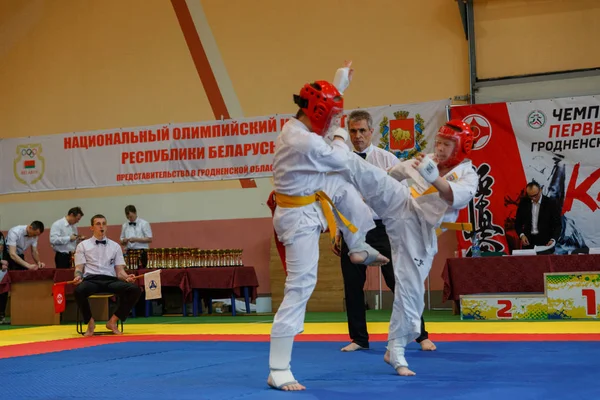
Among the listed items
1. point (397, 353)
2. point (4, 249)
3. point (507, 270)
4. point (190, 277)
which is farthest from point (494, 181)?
point (4, 249)

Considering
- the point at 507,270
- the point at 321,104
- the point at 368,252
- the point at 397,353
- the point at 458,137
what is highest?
the point at 321,104

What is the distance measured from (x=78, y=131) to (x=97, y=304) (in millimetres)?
3898

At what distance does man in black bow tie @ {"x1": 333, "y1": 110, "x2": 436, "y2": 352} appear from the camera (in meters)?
5.47

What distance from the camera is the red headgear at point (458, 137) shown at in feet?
14.1

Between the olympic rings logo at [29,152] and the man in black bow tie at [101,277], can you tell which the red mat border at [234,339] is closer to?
the man in black bow tie at [101,277]

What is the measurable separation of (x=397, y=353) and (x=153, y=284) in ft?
15.5

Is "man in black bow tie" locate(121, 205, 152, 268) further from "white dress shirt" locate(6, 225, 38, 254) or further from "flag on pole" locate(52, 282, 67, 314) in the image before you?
"flag on pole" locate(52, 282, 67, 314)

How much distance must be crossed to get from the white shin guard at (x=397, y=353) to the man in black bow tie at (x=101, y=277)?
432cm

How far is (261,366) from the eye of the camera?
469 cm

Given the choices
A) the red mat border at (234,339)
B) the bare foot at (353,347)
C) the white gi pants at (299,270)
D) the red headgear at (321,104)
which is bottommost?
the red mat border at (234,339)

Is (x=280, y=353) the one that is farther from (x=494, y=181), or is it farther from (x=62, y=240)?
(x=62, y=240)

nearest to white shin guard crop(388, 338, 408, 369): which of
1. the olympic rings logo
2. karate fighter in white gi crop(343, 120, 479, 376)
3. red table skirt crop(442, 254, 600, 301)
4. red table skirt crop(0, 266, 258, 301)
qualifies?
karate fighter in white gi crop(343, 120, 479, 376)

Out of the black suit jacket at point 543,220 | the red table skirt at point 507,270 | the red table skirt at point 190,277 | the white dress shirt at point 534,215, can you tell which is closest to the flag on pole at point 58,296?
the red table skirt at point 190,277

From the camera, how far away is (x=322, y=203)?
13.1 ft
